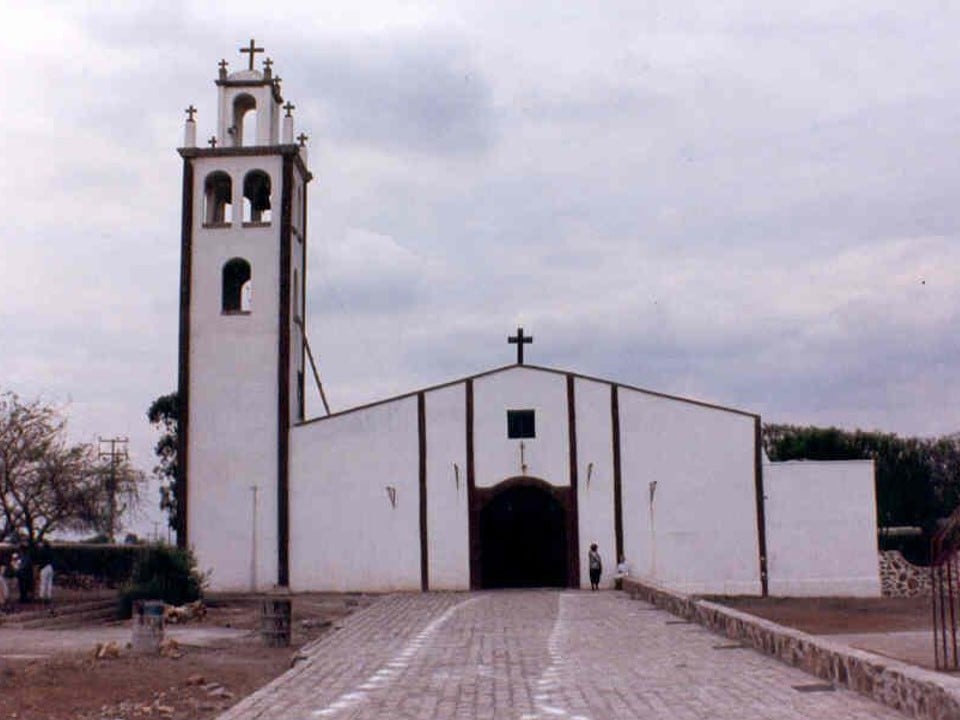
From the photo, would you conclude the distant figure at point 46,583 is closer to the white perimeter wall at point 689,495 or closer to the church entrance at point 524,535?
the church entrance at point 524,535

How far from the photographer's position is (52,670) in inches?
609

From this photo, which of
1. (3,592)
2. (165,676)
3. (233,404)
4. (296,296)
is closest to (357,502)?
(233,404)

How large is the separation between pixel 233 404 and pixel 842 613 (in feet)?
52.8

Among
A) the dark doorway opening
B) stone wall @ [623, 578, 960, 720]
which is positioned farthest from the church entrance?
stone wall @ [623, 578, 960, 720]

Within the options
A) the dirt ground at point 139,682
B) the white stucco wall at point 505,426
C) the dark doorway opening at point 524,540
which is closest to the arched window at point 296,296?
the white stucco wall at point 505,426

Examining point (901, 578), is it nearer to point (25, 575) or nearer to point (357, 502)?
point (357, 502)

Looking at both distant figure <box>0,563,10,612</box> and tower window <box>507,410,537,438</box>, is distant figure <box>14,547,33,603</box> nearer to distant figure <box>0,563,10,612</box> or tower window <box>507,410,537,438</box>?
distant figure <box>0,563,10,612</box>

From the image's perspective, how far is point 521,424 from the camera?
33.8 m

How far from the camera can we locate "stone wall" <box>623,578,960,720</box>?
9.23 meters

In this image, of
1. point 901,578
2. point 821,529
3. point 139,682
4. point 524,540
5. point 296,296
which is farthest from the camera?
point 901,578

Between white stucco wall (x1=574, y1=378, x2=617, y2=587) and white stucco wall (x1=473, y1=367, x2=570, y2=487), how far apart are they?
0.42m

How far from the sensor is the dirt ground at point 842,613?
2248cm

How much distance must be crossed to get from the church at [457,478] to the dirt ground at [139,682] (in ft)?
42.4

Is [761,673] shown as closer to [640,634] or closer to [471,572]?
[640,634]
